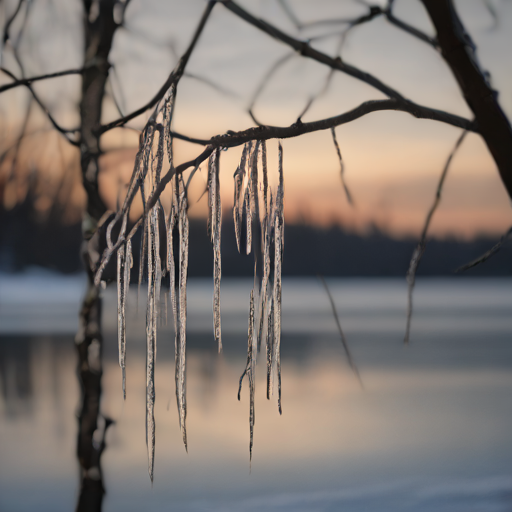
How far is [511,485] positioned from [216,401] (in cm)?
347

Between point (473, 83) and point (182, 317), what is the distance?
1.23 feet

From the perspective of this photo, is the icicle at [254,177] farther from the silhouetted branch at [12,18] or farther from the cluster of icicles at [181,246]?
the silhouetted branch at [12,18]

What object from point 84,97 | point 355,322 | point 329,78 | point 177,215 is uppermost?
point 84,97

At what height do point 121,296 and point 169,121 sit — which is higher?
point 169,121

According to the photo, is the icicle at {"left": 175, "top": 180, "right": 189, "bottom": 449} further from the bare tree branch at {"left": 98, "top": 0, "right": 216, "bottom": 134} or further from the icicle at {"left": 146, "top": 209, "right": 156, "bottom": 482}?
the bare tree branch at {"left": 98, "top": 0, "right": 216, "bottom": 134}

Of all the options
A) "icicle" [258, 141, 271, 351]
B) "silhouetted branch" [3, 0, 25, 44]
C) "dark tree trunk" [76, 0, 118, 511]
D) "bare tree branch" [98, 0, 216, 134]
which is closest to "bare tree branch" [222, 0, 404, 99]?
"bare tree branch" [98, 0, 216, 134]

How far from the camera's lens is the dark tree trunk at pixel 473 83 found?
24.3 inches

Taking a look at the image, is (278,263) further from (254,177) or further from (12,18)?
(12,18)

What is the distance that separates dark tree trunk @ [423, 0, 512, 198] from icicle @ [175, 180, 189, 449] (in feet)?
1.01

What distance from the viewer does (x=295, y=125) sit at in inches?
22.8

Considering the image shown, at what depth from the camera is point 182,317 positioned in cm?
55

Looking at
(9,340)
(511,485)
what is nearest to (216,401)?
(511,485)

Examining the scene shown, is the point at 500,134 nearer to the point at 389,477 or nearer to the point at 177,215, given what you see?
the point at 177,215

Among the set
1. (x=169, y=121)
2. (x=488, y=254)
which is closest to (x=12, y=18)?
(x=169, y=121)
